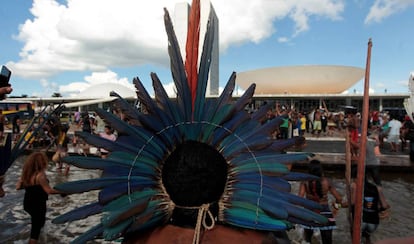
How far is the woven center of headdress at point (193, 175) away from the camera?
138cm

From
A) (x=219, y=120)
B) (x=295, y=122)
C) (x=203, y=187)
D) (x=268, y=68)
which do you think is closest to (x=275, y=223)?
(x=203, y=187)

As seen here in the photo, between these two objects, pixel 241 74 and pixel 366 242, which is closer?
pixel 366 242

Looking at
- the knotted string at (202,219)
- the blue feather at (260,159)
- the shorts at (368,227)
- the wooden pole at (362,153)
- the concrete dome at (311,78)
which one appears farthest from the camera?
the concrete dome at (311,78)

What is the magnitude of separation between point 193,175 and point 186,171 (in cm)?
3

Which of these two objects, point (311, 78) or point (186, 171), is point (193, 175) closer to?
point (186, 171)

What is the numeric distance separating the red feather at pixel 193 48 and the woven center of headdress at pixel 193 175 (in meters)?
0.28

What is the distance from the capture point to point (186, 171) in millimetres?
1378

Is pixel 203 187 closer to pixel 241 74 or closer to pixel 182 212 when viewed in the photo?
pixel 182 212

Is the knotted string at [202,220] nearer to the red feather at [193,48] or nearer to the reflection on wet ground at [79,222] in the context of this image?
the red feather at [193,48]

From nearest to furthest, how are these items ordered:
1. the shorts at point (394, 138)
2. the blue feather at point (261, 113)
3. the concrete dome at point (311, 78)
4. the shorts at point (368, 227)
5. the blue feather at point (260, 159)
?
the blue feather at point (260, 159) → the blue feather at point (261, 113) → the shorts at point (368, 227) → the shorts at point (394, 138) → the concrete dome at point (311, 78)

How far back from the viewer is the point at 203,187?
1.38 meters

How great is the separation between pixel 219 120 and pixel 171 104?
23cm

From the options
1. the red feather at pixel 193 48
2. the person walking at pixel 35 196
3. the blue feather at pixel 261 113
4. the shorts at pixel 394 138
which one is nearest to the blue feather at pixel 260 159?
the blue feather at pixel 261 113

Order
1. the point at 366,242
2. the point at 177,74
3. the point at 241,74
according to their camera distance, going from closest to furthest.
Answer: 1. the point at 177,74
2. the point at 366,242
3. the point at 241,74
